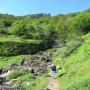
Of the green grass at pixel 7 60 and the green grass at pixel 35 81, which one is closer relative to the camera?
the green grass at pixel 35 81

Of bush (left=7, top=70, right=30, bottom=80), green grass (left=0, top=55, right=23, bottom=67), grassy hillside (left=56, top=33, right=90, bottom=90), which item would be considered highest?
grassy hillside (left=56, top=33, right=90, bottom=90)

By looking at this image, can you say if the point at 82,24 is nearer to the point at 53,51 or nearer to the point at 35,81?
the point at 53,51

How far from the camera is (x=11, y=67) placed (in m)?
67.1

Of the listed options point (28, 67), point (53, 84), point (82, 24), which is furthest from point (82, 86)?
point (82, 24)

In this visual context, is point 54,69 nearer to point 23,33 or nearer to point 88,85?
point 88,85

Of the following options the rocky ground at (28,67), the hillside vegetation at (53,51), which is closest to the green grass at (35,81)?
the hillside vegetation at (53,51)

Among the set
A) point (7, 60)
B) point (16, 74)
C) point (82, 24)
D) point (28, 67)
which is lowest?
point (7, 60)

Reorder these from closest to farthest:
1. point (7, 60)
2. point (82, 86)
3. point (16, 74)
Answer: point (82, 86)
point (16, 74)
point (7, 60)

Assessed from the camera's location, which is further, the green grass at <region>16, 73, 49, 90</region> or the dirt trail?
the green grass at <region>16, 73, 49, 90</region>

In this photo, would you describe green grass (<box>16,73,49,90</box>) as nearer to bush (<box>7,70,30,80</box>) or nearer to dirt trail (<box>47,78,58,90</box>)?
dirt trail (<box>47,78,58,90</box>)

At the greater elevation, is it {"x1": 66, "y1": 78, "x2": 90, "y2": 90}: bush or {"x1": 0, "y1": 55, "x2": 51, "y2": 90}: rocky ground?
{"x1": 66, "y1": 78, "x2": 90, "y2": 90}: bush

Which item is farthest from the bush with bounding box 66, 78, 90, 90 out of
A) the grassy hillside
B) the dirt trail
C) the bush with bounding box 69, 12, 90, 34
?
the bush with bounding box 69, 12, 90, 34

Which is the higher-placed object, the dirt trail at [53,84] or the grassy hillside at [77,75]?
the grassy hillside at [77,75]

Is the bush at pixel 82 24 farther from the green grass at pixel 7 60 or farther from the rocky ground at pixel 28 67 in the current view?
the rocky ground at pixel 28 67
